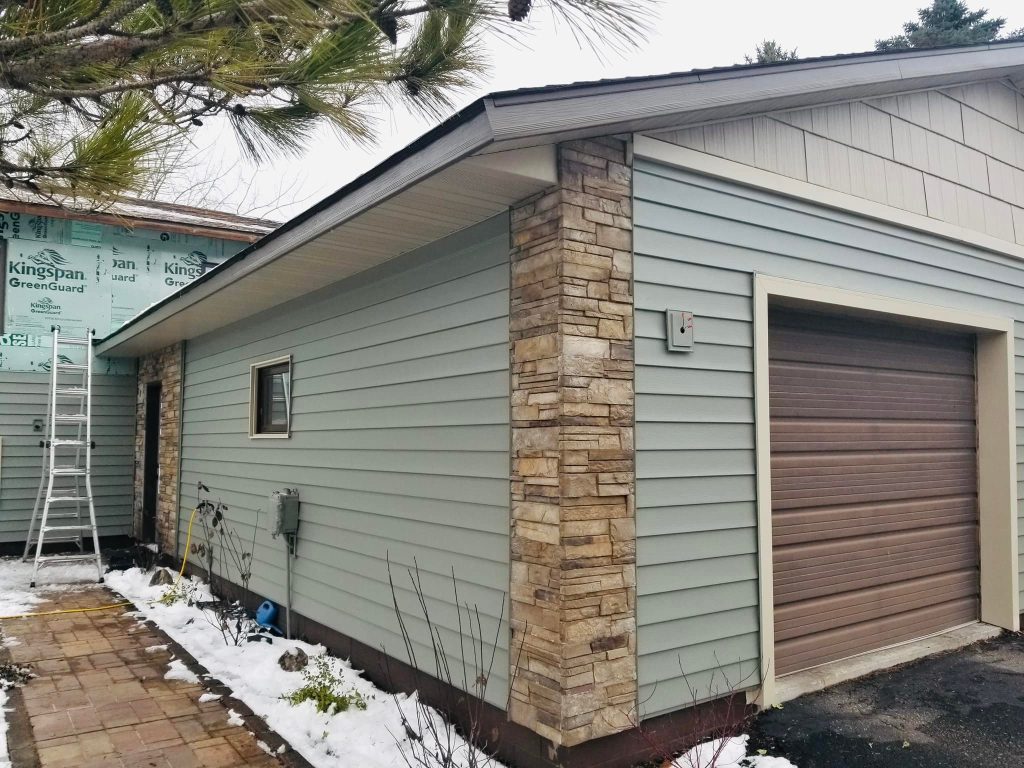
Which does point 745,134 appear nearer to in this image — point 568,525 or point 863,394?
point 863,394

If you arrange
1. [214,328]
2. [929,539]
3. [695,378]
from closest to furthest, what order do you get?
[695,378] < [929,539] < [214,328]

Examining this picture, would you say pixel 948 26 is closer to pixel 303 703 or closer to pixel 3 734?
pixel 303 703

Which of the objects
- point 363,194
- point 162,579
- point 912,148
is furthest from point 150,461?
point 912,148

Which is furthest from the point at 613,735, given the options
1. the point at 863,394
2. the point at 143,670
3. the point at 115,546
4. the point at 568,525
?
the point at 115,546

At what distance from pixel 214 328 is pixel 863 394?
19.0ft

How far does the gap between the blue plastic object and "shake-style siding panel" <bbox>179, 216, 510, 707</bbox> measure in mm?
84

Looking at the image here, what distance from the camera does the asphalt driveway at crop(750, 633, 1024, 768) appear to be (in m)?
3.38

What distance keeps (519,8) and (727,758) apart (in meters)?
3.25

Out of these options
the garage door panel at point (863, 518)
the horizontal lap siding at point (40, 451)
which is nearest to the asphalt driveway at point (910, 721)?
the garage door panel at point (863, 518)

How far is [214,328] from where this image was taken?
7.48 m

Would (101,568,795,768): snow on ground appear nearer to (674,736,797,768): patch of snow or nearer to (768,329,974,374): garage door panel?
(674,736,797,768): patch of snow

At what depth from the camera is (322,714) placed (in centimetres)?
400

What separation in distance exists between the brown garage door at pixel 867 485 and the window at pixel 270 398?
3.68m

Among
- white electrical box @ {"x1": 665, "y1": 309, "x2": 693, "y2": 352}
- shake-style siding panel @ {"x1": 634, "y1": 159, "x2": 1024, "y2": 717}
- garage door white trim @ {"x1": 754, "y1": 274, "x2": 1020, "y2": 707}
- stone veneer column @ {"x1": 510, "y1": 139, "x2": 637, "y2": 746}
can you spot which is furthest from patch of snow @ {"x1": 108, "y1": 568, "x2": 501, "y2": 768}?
garage door white trim @ {"x1": 754, "y1": 274, "x2": 1020, "y2": 707}
